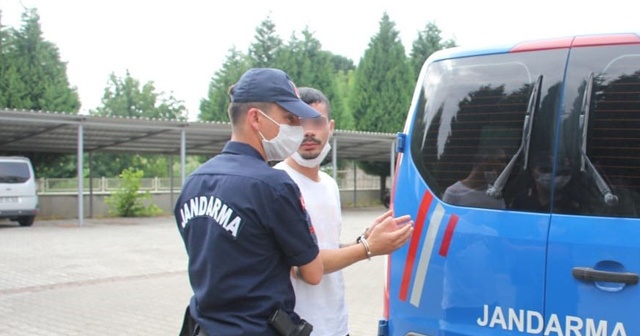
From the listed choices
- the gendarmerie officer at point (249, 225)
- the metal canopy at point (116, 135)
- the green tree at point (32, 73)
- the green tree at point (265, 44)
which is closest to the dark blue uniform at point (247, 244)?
the gendarmerie officer at point (249, 225)

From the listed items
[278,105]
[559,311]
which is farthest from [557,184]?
[278,105]

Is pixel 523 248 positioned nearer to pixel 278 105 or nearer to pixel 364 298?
pixel 278 105

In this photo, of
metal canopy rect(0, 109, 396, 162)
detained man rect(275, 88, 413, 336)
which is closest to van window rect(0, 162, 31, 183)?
metal canopy rect(0, 109, 396, 162)

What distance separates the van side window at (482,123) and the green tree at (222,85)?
3110cm

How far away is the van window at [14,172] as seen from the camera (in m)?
16.0

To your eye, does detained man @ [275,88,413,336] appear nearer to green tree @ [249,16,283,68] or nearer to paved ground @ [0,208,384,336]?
paved ground @ [0,208,384,336]

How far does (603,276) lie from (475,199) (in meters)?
0.61

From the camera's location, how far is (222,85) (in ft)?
120

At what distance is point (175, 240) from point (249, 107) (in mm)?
12584

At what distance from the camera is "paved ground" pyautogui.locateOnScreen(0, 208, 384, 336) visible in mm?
6406

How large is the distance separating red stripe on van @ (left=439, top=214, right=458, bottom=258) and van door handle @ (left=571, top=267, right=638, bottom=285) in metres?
0.53

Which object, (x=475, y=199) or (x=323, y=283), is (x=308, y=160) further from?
(x=475, y=199)

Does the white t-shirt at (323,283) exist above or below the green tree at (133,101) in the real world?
below

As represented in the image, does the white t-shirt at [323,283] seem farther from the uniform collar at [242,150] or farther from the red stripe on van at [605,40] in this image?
the red stripe on van at [605,40]
